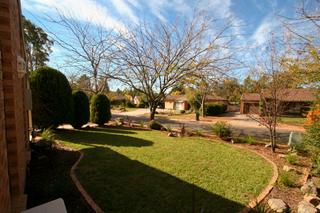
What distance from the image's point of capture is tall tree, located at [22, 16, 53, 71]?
2311 cm

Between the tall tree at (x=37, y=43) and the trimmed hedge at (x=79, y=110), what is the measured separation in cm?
1416

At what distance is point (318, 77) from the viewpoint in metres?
5.73

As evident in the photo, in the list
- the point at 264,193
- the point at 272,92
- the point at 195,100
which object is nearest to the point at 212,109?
the point at 195,100

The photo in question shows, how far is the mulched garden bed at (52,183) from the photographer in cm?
351

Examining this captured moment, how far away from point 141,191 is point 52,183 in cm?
195

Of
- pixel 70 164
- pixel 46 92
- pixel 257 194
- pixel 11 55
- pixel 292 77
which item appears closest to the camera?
pixel 11 55

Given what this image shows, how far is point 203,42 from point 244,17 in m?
2.45

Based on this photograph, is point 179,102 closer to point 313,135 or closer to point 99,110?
point 99,110

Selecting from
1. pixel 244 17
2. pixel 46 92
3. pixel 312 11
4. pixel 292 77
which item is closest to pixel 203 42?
pixel 244 17

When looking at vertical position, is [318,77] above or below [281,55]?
below

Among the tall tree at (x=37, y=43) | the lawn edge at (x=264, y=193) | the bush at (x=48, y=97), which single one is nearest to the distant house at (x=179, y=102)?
the tall tree at (x=37, y=43)

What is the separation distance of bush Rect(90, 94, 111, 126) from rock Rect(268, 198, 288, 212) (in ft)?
39.0

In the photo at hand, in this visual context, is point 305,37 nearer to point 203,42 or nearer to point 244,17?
point 244,17

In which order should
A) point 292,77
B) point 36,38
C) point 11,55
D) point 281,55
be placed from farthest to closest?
1. point 36,38
2. point 281,55
3. point 292,77
4. point 11,55
